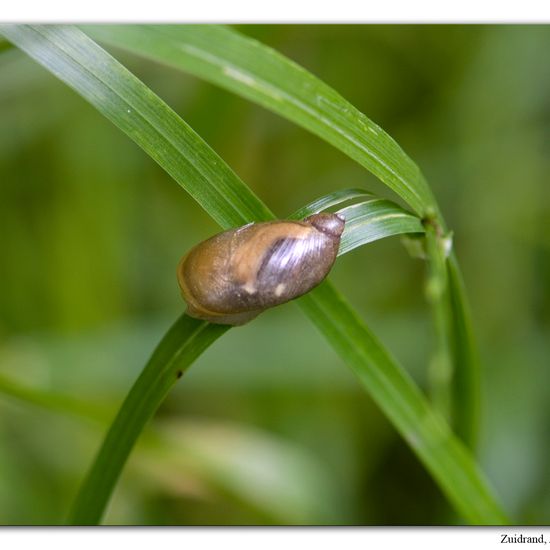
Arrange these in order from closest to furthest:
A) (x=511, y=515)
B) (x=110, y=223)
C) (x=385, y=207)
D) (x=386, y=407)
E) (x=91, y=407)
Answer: (x=385, y=207) < (x=386, y=407) < (x=91, y=407) < (x=511, y=515) < (x=110, y=223)

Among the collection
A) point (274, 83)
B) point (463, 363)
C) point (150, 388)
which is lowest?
point (463, 363)

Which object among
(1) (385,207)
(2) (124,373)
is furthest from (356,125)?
(2) (124,373)

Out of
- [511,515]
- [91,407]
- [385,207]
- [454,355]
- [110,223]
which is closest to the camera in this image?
[385,207]

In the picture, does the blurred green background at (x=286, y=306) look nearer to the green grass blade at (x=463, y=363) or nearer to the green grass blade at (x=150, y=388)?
the green grass blade at (x=463, y=363)

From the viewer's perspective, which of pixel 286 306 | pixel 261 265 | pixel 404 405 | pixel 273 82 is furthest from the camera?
pixel 286 306

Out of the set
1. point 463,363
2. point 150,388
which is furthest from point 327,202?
point 463,363

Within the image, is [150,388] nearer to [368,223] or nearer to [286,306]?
[368,223]

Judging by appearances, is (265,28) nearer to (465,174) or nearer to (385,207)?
(385,207)
